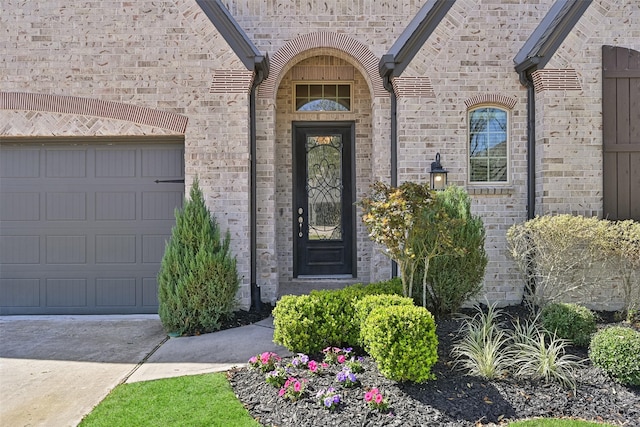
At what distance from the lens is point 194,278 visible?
5898 mm

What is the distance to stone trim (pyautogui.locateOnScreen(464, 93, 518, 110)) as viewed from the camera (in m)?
6.98

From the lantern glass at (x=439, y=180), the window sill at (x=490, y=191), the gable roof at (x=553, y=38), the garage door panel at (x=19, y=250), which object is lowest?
the garage door panel at (x=19, y=250)

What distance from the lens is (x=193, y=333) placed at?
5883 mm

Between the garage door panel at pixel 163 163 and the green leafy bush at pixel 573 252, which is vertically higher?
the garage door panel at pixel 163 163

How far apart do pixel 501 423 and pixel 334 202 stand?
16.6 feet

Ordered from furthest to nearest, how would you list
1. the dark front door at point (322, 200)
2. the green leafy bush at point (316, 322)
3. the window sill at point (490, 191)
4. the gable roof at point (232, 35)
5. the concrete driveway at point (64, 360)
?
the dark front door at point (322, 200), the window sill at point (490, 191), the gable roof at point (232, 35), the green leafy bush at point (316, 322), the concrete driveway at point (64, 360)

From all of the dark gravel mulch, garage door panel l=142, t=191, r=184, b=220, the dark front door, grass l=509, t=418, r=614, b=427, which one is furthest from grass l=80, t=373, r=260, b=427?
the dark front door

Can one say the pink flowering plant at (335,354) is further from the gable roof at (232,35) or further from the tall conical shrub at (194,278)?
the gable roof at (232,35)

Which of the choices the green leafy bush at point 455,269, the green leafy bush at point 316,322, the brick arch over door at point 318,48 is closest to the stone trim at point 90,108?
the brick arch over door at point 318,48

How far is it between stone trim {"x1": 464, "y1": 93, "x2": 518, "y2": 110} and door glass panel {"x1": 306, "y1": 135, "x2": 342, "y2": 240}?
228cm

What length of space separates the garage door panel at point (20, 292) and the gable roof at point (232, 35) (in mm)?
4639

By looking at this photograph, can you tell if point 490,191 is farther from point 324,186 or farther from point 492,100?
point 324,186

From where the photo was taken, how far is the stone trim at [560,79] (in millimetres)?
6688

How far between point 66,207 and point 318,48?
4680 mm
